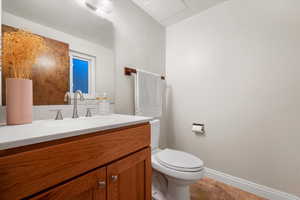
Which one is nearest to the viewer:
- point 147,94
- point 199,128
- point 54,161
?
point 54,161

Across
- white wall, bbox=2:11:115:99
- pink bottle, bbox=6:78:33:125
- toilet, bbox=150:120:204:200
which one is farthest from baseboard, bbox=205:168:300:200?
pink bottle, bbox=6:78:33:125

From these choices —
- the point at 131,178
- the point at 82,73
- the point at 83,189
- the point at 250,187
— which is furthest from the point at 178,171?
the point at 82,73

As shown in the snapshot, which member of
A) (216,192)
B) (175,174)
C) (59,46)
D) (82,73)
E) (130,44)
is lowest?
(216,192)

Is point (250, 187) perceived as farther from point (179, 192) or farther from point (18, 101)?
point (18, 101)

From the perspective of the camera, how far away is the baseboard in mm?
1206

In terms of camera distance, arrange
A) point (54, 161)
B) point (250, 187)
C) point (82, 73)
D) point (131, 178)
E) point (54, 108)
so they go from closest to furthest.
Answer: point (54, 161) < point (131, 178) < point (54, 108) < point (82, 73) < point (250, 187)

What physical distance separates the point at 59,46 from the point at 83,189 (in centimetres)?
94

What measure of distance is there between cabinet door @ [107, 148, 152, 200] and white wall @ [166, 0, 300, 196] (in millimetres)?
1078

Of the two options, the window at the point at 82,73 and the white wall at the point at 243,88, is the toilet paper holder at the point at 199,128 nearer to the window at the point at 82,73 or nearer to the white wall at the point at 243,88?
the white wall at the point at 243,88

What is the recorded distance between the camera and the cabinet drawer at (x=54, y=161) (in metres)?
0.39

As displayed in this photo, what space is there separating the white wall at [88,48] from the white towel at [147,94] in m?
0.28

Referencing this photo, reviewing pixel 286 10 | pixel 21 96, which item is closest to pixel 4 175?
pixel 21 96

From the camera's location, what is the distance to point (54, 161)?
47 centimetres

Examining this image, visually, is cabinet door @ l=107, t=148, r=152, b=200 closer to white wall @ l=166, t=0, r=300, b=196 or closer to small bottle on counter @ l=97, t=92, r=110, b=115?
small bottle on counter @ l=97, t=92, r=110, b=115
